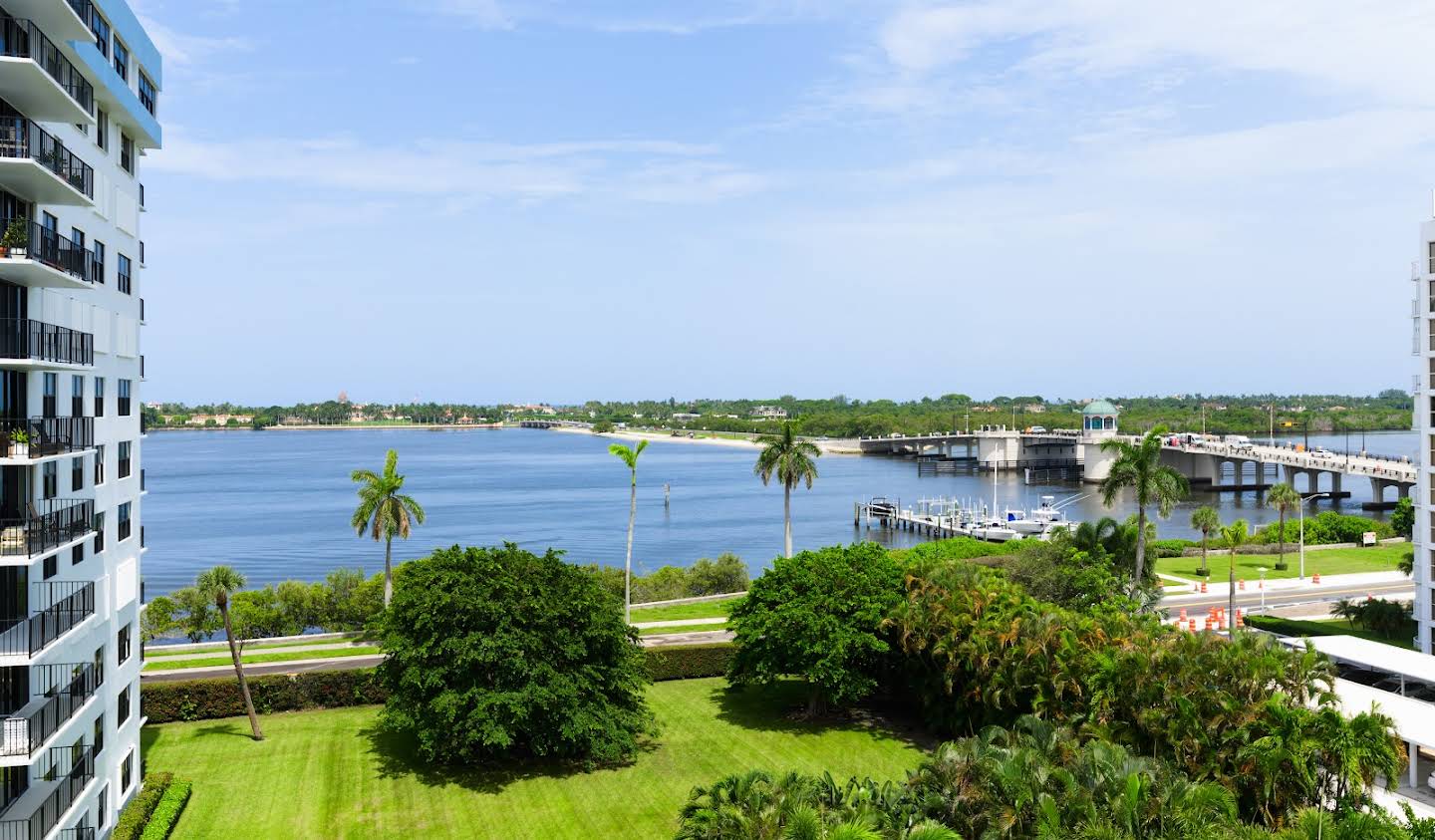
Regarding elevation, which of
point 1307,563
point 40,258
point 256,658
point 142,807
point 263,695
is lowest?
point 256,658

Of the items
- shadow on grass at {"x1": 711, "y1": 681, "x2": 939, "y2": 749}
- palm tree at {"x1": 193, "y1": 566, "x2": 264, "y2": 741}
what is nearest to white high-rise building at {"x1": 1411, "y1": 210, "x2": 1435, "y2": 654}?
shadow on grass at {"x1": 711, "y1": 681, "x2": 939, "y2": 749}

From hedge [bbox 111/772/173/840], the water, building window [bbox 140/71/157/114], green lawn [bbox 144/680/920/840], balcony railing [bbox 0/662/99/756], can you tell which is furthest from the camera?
the water

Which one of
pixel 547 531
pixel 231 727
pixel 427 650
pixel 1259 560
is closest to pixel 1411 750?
pixel 427 650

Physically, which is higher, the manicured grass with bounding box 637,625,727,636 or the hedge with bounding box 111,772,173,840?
the hedge with bounding box 111,772,173,840

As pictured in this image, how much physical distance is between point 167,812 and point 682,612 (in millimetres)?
32813

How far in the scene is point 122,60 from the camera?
91.9 ft

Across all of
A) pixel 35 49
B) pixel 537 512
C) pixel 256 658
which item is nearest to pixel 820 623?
pixel 256 658

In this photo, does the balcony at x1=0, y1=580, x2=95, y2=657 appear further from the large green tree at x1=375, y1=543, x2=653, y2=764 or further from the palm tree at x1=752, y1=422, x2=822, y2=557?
the palm tree at x1=752, y1=422, x2=822, y2=557

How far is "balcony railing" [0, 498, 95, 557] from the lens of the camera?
796 inches

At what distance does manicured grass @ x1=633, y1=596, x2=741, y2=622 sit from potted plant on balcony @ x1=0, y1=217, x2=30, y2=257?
3967 centimetres

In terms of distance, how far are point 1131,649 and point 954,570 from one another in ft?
32.8

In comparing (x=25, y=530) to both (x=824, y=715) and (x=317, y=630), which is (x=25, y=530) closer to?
(x=824, y=715)

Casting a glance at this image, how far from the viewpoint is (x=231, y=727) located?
1501 inches

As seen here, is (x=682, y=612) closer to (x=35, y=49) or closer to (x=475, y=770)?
(x=475, y=770)
